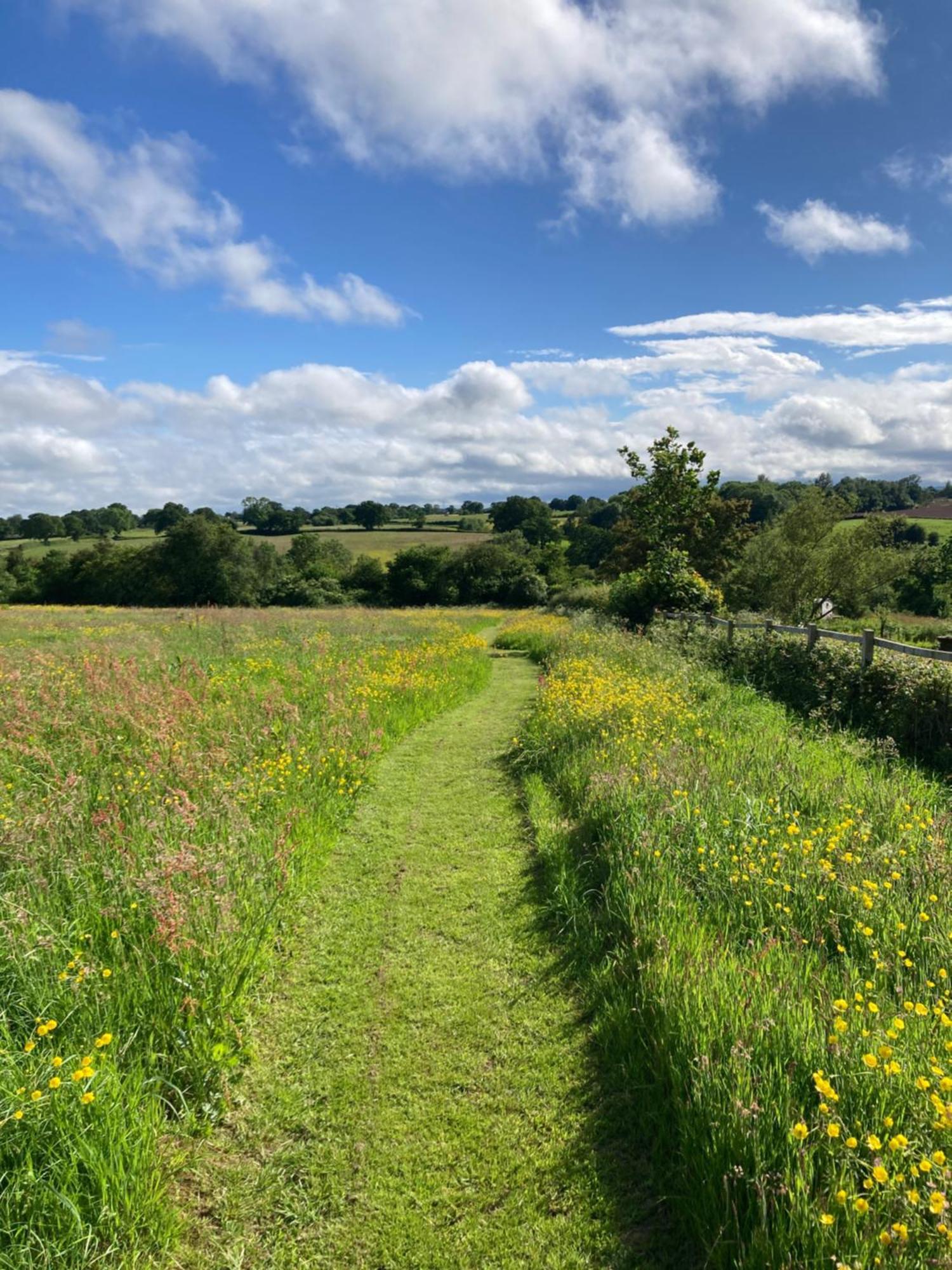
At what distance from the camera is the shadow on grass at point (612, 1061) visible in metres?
2.59

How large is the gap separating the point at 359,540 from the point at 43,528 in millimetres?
49907

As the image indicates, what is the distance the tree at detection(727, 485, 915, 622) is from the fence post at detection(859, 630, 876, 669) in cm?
2006

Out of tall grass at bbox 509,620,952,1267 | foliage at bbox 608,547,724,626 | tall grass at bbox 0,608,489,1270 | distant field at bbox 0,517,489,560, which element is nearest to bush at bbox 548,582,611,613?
foliage at bbox 608,547,724,626

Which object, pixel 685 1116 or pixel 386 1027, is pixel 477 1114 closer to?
pixel 386 1027

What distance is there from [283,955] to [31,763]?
13.3 ft

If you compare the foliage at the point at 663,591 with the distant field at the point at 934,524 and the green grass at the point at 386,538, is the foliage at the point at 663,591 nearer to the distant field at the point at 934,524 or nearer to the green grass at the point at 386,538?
the green grass at the point at 386,538

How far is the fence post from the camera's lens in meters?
9.46

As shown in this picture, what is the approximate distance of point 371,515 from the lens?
353 ft

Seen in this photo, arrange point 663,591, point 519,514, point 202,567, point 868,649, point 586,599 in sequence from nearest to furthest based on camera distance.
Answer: point 868,649
point 663,591
point 586,599
point 202,567
point 519,514

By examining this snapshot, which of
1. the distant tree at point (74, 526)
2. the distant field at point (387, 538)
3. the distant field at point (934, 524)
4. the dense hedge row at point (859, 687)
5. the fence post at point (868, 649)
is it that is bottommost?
the dense hedge row at point (859, 687)

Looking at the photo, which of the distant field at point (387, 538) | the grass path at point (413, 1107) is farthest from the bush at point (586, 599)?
the distant field at point (387, 538)

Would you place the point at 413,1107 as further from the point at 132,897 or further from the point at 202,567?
the point at 202,567

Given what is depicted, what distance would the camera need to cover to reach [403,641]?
18188 millimetres

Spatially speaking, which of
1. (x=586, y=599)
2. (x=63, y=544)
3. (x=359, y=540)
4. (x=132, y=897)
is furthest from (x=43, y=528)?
(x=132, y=897)
